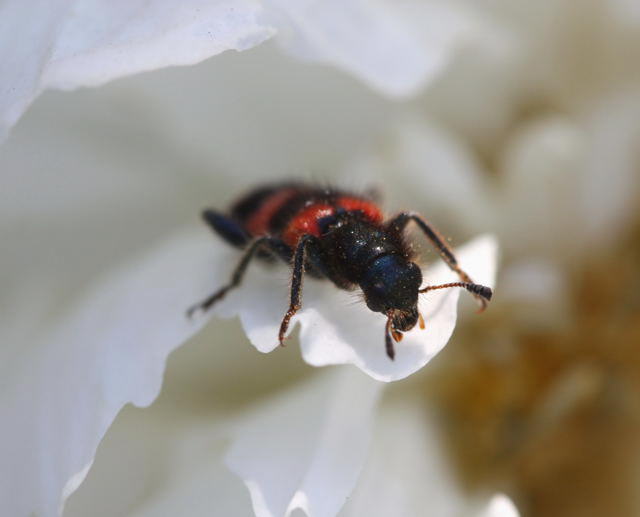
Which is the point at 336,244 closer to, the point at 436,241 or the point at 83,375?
the point at 436,241

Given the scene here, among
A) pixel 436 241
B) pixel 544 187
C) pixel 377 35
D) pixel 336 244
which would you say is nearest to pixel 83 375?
pixel 336 244

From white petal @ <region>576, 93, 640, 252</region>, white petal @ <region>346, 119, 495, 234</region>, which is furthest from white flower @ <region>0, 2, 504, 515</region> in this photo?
white petal @ <region>576, 93, 640, 252</region>

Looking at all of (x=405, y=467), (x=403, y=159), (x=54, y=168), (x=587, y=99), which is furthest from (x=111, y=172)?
(x=587, y=99)

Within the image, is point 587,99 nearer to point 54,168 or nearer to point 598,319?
point 598,319

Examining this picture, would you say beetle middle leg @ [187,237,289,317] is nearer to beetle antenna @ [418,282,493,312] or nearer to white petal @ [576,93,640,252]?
beetle antenna @ [418,282,493,312]

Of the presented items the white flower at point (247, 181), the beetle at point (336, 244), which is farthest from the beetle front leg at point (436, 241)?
the white flower at point (247, 181)

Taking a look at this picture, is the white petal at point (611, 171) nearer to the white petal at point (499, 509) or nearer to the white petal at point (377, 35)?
the white petal at point (377, 35)
